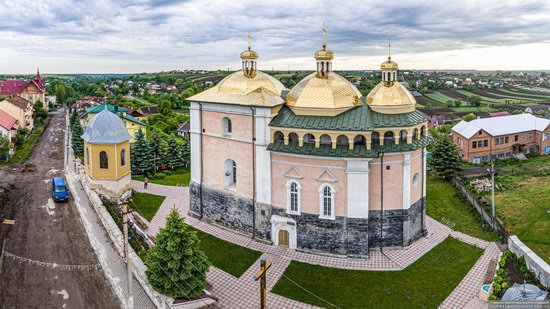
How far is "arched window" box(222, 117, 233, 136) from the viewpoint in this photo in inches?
925

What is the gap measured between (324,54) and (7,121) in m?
40.6

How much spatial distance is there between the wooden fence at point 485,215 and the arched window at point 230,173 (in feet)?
47.3

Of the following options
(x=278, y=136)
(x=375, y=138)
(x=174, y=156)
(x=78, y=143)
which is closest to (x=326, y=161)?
(x=375, y=138)

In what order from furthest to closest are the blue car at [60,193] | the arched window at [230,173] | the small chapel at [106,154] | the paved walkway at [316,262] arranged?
the small chapel at [106,154] < the blue car at [60,193] < the arched window at [230,173] < the paved walkway at [316,262]

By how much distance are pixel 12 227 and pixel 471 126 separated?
40.5 m

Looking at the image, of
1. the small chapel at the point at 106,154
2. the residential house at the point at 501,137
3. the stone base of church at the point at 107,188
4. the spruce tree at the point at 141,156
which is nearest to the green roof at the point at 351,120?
the small chapel at the point at 106,154

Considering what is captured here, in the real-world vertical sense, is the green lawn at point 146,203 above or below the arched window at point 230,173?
below

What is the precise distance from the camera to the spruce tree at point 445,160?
3406 cm

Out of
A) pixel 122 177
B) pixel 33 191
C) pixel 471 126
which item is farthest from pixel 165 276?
pixel 471 126

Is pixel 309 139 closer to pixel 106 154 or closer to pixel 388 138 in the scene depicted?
pixel 388 138

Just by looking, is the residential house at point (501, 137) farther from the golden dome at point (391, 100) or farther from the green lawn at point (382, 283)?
the green lawn at point (382, 283)

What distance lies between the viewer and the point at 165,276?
1583 cm

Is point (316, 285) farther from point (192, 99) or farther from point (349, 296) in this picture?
point (192, 99)

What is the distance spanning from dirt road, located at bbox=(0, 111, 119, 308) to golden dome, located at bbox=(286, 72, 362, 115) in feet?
39.0
